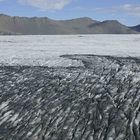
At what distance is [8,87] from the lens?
335 inches

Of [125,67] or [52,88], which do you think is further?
[125,67]

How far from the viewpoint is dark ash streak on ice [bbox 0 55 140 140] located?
6328mm

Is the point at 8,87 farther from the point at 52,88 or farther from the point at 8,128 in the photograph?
the point at 8,128

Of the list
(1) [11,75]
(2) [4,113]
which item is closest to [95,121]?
(2) [4,113]

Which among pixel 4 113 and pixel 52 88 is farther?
pixel 52 88

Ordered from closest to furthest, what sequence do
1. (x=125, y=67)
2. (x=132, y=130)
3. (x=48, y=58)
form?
(x=132, y=130) < (x=125, y=67) < (x=48, y=58)

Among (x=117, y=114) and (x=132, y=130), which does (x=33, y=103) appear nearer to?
(x=117, y=114)

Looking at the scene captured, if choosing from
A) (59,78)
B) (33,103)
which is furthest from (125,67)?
(33,103)

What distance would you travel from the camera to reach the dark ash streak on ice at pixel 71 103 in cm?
633

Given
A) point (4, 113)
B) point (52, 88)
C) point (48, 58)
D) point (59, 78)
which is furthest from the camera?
point (48, 58)

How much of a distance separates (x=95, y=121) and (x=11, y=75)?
357 cm

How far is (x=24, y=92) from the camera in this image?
8141mm

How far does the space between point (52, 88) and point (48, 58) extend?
4.10 metres

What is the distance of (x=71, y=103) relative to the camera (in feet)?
24.2
